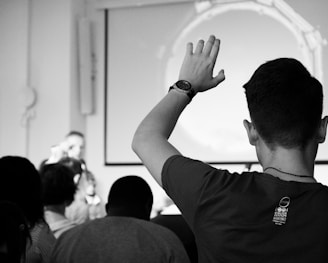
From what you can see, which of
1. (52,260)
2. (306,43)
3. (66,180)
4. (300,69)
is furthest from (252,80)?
(306,43)

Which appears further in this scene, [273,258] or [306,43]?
[306,43]

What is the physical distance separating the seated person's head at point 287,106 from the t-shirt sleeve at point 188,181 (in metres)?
0.12

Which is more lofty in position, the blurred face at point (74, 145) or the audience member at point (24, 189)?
the audience member at point (24, 189)

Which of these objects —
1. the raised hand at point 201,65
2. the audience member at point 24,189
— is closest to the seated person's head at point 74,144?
the audience member at point 24,189

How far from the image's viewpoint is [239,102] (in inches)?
241

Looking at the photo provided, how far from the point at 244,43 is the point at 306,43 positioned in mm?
636

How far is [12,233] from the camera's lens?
1.11m

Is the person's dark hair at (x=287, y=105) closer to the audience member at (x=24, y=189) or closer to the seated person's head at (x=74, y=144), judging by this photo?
the audience member at (x=24, y=189)

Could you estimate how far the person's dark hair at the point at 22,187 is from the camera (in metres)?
1.76

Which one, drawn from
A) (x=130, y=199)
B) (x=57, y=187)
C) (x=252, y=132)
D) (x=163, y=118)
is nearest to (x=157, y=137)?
(x=163, y=118)

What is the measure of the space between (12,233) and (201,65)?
1.56 ft

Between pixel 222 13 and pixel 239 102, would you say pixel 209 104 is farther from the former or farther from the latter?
pixel 222 13

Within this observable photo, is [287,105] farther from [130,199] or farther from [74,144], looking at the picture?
[74,144]

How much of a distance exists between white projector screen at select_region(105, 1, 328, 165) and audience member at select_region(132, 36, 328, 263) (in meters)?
4.95
